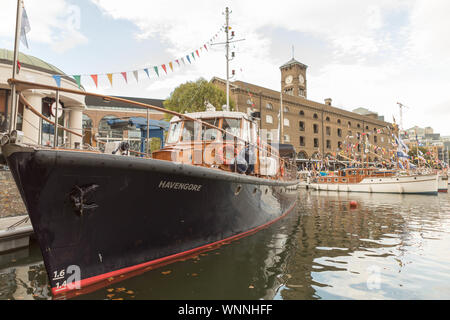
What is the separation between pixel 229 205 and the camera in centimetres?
530

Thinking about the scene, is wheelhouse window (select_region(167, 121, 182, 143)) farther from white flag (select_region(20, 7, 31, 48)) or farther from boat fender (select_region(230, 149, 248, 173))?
white flag (select_region(20, 7, 31, 48))

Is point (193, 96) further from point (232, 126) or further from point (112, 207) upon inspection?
point (112, 207)

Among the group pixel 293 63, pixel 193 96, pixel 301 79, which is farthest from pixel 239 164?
pixel 293 63

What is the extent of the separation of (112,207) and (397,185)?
25587 millimetres

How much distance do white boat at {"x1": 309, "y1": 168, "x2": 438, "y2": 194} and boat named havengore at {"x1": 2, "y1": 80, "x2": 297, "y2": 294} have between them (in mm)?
22780

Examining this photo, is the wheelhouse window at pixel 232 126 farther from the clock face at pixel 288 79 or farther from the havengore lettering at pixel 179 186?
the clock face at pixel 288 79

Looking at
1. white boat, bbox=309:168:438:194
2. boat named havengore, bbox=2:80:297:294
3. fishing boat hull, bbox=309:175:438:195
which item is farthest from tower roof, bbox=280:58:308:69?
boat named havengore, bbox=2:80:297:294

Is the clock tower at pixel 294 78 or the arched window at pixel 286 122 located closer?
the arched window at pixel 286 122

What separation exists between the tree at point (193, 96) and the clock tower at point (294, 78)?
1240 inches

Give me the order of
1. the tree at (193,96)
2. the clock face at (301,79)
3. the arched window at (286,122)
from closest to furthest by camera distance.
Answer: the tree at (193,96), the arched window at (286,122), the clock face at (301,79)

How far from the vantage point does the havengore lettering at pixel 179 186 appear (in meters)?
3.99

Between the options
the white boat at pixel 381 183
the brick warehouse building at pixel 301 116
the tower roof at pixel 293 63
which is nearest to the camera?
the white boat at pixel 381 183

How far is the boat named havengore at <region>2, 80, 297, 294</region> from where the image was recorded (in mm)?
3148

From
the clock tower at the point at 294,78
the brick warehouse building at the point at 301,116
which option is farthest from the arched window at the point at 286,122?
the clock tower at the point at 294,78
